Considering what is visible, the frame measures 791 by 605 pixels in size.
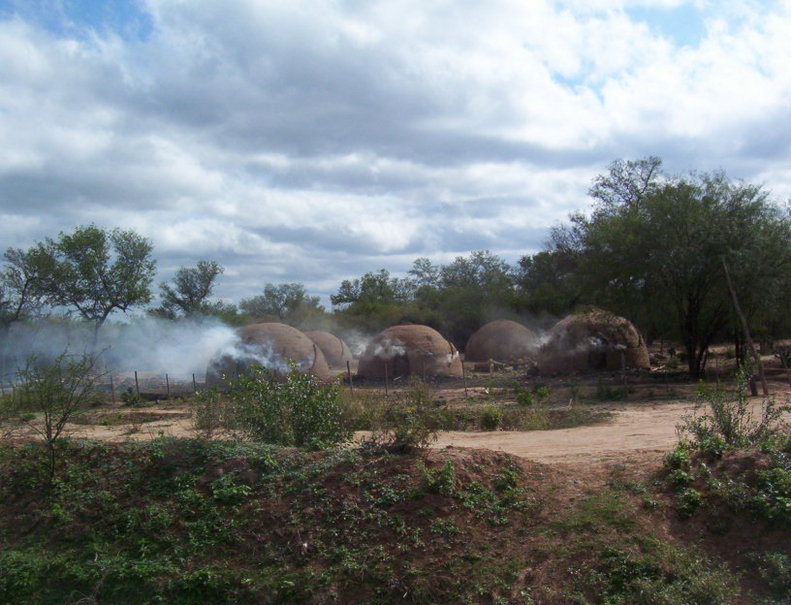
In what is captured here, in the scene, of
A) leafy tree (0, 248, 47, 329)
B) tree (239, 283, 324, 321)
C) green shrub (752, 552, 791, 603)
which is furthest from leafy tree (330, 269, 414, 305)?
green shrub (752, 552, 791, 603)

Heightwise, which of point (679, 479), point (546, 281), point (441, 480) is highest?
point (546, 281)

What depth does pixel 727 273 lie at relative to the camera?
1997 centimetres

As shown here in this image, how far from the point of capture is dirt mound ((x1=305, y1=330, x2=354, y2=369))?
38.2m

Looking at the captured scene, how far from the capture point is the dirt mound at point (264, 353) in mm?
26266

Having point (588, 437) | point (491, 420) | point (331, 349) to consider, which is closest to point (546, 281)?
point (331, 349)

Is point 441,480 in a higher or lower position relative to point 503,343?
lower

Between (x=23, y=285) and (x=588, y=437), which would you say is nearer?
(x=588, y=437)

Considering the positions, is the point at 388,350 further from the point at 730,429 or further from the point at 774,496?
the point at 774,496

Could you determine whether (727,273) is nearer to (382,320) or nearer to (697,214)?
(697,214)

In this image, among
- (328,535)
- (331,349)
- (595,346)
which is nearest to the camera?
(328,535)

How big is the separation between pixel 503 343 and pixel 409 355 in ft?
27.3

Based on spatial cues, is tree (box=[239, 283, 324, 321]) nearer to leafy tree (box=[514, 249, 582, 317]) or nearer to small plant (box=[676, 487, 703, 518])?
leafy tree (box=[514, 249, 582, 317])

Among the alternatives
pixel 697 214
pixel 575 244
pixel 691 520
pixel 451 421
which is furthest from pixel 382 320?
pixel 691 520

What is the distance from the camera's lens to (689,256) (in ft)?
71.4
